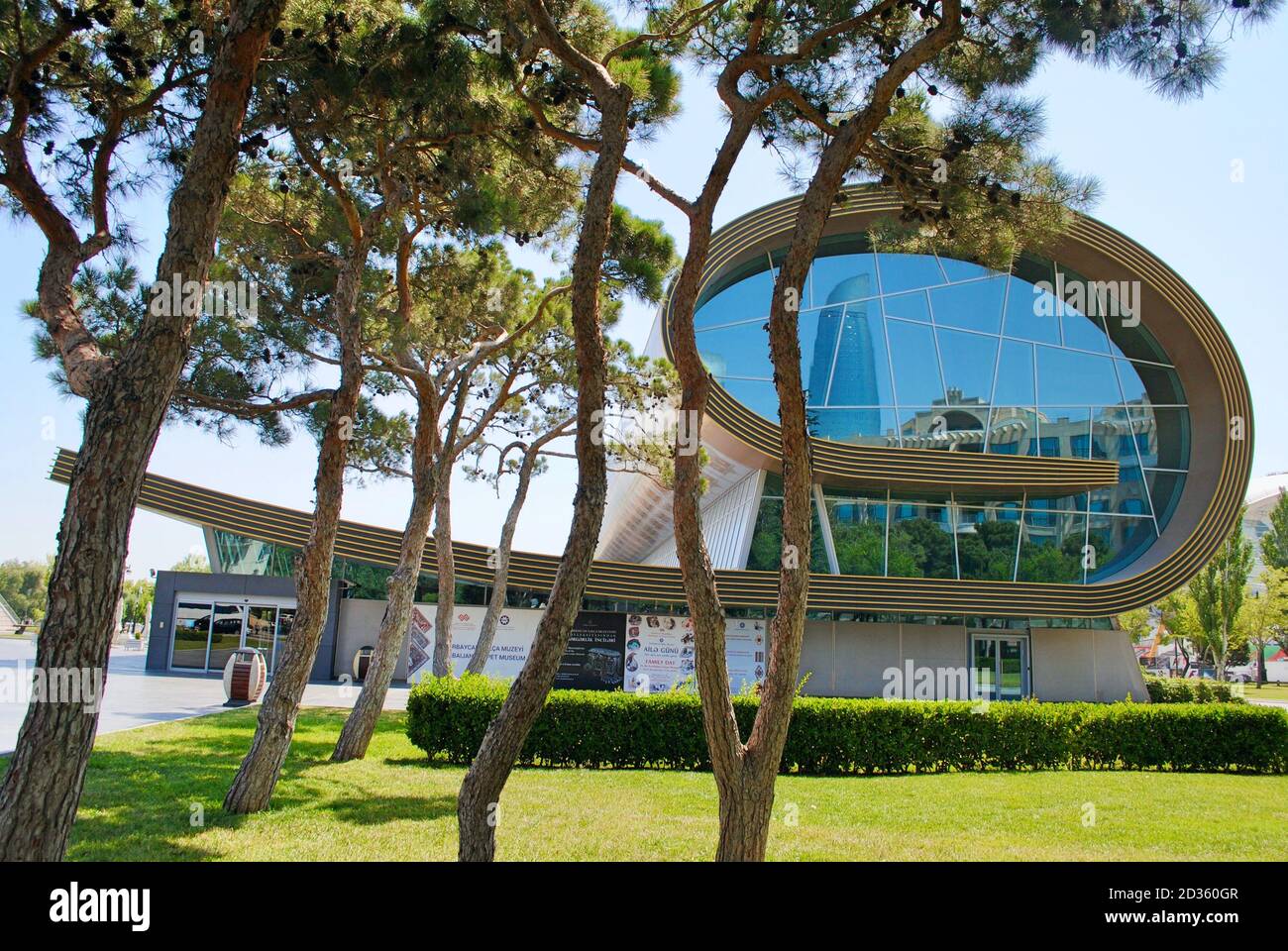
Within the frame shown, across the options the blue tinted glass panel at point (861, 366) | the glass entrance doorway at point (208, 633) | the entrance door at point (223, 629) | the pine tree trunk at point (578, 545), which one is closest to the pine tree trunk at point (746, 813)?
the pine tree trunk at point (578, 545)

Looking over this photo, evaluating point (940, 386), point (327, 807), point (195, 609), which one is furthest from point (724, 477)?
point (327, 807)

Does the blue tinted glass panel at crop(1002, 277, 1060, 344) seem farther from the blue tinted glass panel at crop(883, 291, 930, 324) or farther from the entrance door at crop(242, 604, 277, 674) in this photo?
the entrance door at crop(242, 604, 277, 674)

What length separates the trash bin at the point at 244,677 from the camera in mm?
17641

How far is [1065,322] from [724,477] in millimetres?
11513

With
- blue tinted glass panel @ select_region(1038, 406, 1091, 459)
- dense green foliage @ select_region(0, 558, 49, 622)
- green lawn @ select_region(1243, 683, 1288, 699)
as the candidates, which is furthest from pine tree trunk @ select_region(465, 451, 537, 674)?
dense green foliage @ select_region(0, 558, 49, 622)

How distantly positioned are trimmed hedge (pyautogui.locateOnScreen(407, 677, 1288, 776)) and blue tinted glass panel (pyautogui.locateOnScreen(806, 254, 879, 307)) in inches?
630

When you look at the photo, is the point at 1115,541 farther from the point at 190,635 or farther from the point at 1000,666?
the point at 190,635

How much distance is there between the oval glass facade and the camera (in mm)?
24984

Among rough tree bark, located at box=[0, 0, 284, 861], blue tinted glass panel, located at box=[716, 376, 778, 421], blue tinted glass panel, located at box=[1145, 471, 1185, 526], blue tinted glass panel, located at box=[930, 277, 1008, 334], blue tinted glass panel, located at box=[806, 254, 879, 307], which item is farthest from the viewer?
blue tinted glass panel, located at box=[930, 277, 1008, 334]

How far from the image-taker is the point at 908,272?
88.3 ft

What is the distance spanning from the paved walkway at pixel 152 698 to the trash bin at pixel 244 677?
330mm

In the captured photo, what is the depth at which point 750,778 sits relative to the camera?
5.16 meters

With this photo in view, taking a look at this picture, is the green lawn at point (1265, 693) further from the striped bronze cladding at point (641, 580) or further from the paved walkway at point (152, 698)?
the paved walkway at point (152, 698)
